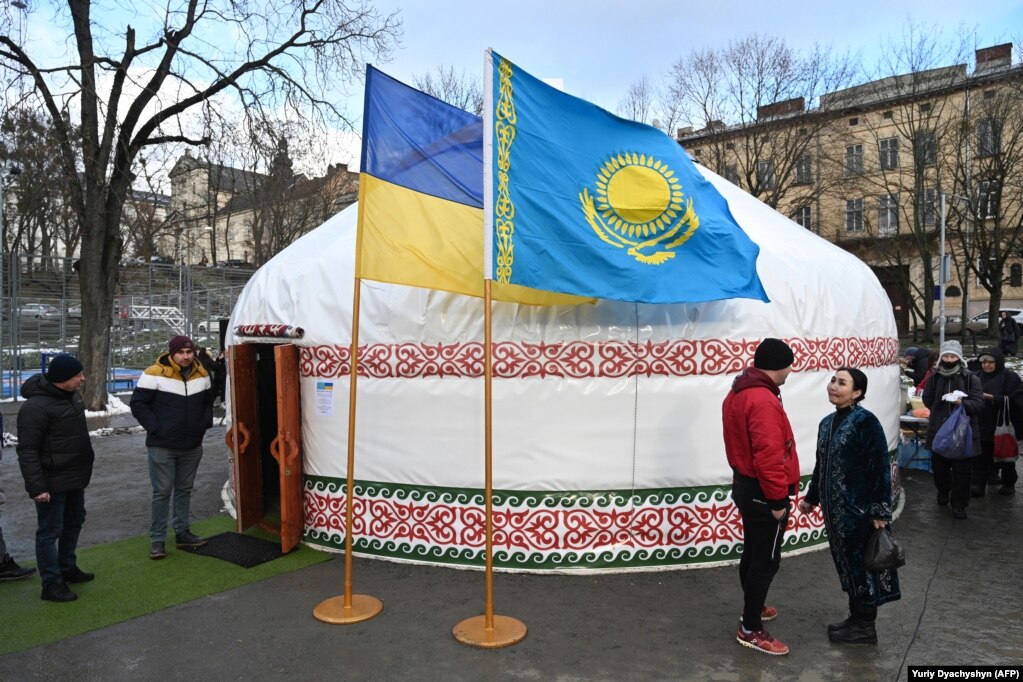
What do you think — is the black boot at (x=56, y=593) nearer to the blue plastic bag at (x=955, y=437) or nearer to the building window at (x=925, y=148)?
the blue plastic bag at (x=955, y=437)

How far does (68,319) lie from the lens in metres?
18.8

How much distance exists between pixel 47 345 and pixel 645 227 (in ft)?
61.2

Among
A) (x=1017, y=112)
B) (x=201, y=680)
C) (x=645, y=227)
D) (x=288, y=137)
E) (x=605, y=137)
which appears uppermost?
(x=1017, y=112)

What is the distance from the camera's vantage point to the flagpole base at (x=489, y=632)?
3625 millimetres

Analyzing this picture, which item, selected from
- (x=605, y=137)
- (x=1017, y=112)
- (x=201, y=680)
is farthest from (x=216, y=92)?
(x=1017, y=112)

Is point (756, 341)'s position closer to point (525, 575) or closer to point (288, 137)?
point (525, 575)

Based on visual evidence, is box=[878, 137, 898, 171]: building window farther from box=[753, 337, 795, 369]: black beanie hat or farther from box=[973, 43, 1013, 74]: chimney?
box=[753, 337, 795, 369]: black beanie hat

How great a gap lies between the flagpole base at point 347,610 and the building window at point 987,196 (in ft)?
78.0

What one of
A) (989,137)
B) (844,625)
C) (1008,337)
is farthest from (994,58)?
(844,625)

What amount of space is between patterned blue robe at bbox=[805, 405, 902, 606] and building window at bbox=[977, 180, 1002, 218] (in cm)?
2250

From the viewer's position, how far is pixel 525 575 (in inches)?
181

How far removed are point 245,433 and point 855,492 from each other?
4326 millimetres

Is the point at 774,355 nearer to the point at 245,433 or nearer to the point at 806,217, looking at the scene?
the point at 245,433

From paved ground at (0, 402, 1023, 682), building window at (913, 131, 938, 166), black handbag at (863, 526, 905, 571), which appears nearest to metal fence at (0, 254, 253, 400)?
paved ground at (0, 402, 1023, 682)
